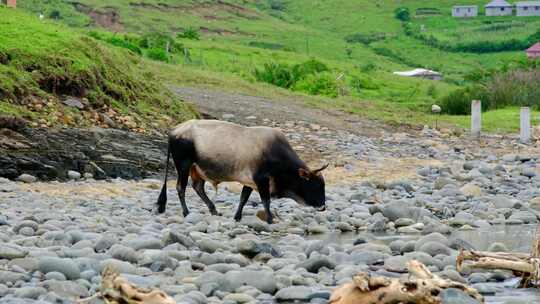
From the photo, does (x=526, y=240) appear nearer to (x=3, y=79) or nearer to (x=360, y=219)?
(x=360, y=219)

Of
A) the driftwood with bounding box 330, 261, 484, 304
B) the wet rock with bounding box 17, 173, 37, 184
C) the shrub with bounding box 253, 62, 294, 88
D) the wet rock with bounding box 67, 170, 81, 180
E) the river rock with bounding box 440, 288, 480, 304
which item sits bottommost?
the shrub with bounding box 253, 62, 294, 88

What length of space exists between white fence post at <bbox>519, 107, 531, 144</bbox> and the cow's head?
15733 mm

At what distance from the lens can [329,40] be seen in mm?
89875

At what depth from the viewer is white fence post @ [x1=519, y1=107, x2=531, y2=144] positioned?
29.8 metres

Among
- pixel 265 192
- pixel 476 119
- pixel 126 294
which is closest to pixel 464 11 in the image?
pixel 476 119

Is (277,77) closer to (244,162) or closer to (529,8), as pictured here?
(244,162)

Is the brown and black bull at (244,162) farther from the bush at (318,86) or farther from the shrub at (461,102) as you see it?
the shrub at (461,102)

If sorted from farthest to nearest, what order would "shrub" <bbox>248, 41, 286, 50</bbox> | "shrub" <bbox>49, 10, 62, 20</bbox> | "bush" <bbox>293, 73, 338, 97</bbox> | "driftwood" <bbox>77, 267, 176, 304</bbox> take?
"shrub" <bbox>248, 41, 286, 50</bbox> → "shrub" <bbox>49, 10, 62, 20</bbox> → "bush" <bbox>293, 73, 338, 97</bbox> → "driftwood" <bbox>77, 267, 176, 304</bbox>

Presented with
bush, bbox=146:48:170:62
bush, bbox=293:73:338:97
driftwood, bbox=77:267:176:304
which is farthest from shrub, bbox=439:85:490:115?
driftwood, bbox=77:267:176:304

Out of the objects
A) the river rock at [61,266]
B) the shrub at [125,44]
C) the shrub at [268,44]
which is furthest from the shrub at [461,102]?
the shrub at [268,44]

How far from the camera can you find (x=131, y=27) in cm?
7569

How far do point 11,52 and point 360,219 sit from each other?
33.7 ft

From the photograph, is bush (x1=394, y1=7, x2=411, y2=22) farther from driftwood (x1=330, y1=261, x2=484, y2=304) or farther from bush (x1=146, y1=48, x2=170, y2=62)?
driftwood (x1=330, y1=261, x2=484, y2=304)

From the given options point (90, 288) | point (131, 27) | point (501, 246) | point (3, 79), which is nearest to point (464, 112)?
point (3, 79)
